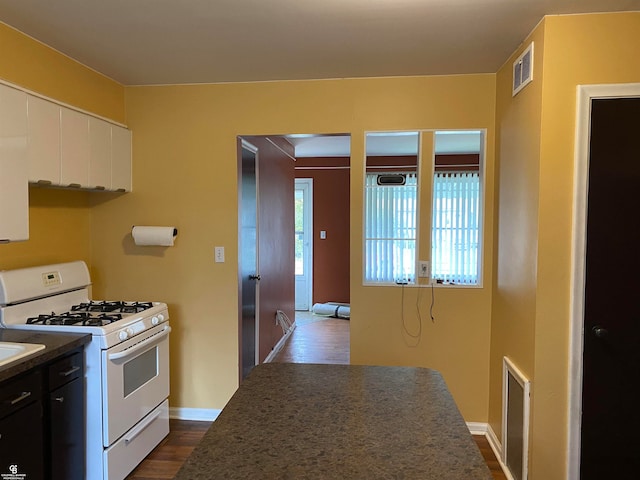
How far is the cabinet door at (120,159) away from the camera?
2.89 m

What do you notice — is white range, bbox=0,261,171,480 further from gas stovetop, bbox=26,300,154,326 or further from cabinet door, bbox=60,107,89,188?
cabinet door, bbox=60,107,89,188

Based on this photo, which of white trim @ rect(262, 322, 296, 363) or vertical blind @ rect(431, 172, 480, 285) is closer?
vertical blind @ rect(431, 172, 480, 285)

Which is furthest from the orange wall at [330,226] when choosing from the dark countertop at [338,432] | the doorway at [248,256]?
the dark countertop at [338,432]

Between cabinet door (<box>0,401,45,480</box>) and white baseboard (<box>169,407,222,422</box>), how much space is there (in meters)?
1.29

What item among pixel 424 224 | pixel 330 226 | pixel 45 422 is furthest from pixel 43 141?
pixel 330 226

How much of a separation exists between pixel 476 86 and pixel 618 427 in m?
2.09

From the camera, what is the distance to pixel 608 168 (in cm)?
199

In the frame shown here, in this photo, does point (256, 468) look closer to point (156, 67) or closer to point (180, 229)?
point (180, 229)

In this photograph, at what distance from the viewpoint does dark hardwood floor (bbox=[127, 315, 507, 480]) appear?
99.1 inches

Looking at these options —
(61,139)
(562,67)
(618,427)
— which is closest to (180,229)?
(61,139)

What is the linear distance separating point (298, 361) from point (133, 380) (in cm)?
217

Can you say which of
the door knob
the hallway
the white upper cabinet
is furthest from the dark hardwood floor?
the white upper cabinet

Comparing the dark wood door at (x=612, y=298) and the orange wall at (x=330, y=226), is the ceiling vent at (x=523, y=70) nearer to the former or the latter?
the dark wood door at (x=612, y=298)
